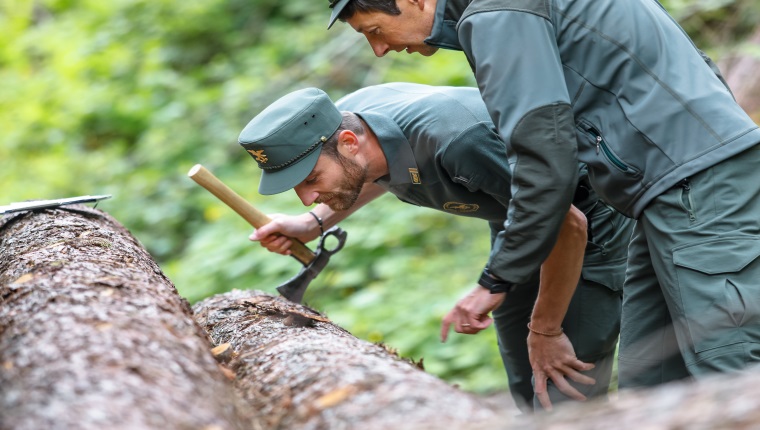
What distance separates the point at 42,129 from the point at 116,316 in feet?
29.6

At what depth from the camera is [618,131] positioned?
8.43 ft

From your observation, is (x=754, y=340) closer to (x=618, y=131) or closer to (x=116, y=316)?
(x=618, y=131)

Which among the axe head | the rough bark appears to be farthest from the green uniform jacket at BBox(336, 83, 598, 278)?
the rough bark

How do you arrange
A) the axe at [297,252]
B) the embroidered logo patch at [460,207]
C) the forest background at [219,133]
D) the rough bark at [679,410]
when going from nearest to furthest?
the rough bark at [679,410], the embroidered logo patch at [460,207], the axe at [297,252], the forest background at [219,133]

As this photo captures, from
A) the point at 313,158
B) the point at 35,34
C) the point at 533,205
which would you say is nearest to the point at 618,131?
the point at 533,205

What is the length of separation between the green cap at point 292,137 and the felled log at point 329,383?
538 millimetres

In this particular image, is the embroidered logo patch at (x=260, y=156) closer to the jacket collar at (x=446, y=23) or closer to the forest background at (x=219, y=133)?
the jacket collar at (x=446, y=23)

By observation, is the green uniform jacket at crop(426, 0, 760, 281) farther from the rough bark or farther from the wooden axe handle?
the wooden axe handle

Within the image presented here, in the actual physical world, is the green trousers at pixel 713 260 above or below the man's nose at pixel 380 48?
below

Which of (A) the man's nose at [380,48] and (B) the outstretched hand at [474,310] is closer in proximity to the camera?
(B) the outstretched hand at [474,310]

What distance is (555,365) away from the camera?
128 inches

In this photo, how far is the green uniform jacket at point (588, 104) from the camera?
2463 mm

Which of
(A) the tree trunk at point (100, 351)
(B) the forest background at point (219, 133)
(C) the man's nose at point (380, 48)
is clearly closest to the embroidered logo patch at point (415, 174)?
(C) the man's nose at point (380, 48)

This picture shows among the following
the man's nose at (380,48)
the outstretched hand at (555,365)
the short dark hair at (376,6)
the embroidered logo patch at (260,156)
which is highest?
the short dark hair at (376,6)
